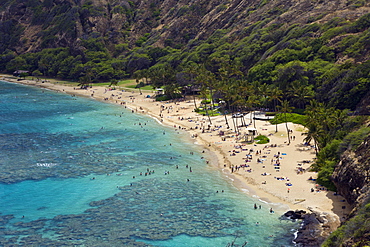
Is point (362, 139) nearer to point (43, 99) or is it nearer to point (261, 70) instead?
point (261, 70)

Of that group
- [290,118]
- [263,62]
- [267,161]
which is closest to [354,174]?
[267,161]

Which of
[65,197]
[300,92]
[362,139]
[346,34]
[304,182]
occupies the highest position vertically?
[346,34]

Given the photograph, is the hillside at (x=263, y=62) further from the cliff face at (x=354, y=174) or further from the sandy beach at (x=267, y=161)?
the sandy beach at (x=267, y=161)

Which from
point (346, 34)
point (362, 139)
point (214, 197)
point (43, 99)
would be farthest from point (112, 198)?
point (43, 99)

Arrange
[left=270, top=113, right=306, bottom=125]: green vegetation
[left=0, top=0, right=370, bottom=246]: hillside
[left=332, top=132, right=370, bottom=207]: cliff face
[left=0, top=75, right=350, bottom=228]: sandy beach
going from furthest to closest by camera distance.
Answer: [left=270, top=113, right=306, bottom=125]: green vegetation, [left=0, top=0, right=370, bottom=246]: hillside, [left=0, top=75, right=350, bottom=228]: sandy beach, [left=332, top=132, right=370, bottom=207]: cliff face

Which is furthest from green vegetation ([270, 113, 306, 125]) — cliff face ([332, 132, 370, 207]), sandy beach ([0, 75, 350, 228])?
cliff face ([332, 132, 370, 207])

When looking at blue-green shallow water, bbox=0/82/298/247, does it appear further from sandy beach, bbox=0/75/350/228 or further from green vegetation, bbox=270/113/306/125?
green vegetation, bbox=270/113/306/125
